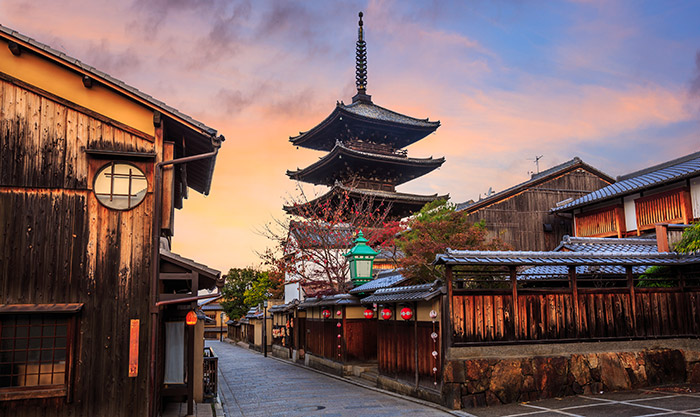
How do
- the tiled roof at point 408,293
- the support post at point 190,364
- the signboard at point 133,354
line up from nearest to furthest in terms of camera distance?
1. the signboard at point 133,354
2. the support post at point 190,364
3. the tiled roof at point 408,293

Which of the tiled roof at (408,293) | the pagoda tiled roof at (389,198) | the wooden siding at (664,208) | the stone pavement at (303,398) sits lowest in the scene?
the stone pavement at (303,398)

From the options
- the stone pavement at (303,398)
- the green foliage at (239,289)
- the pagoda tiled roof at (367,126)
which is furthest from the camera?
the green foliage at (239,289)

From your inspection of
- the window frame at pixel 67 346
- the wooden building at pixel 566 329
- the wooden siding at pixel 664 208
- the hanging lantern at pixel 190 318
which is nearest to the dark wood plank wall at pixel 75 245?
the window frame at pixel 67 346

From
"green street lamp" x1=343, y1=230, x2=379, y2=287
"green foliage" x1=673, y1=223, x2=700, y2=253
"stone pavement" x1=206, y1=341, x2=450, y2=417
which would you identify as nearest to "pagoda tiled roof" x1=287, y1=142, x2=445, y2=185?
"green street lamp" x1=343, y1=230, x2=379, y2=287

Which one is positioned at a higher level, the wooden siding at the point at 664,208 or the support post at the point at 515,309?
the wooden siding at the point at 664,208

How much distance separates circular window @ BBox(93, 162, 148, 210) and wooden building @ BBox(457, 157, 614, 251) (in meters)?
25.9

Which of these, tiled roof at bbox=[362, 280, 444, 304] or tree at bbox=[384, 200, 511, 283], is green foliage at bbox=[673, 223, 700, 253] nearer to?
tree at bbox=[384, 200, 511, 283]

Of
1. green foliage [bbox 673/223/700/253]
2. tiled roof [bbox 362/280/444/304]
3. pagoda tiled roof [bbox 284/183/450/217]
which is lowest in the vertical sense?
tiled roof [bbox 362/280/444/304]

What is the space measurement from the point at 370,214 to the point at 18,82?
25992mm

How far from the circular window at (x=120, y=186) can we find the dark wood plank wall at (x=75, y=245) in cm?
18

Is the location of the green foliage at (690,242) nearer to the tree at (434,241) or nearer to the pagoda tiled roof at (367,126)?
the tree at (434,241)

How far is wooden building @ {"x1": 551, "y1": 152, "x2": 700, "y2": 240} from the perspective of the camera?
22.7 meters

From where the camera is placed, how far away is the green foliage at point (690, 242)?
1576 centimetres

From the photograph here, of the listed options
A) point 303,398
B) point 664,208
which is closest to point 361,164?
point 664,208
